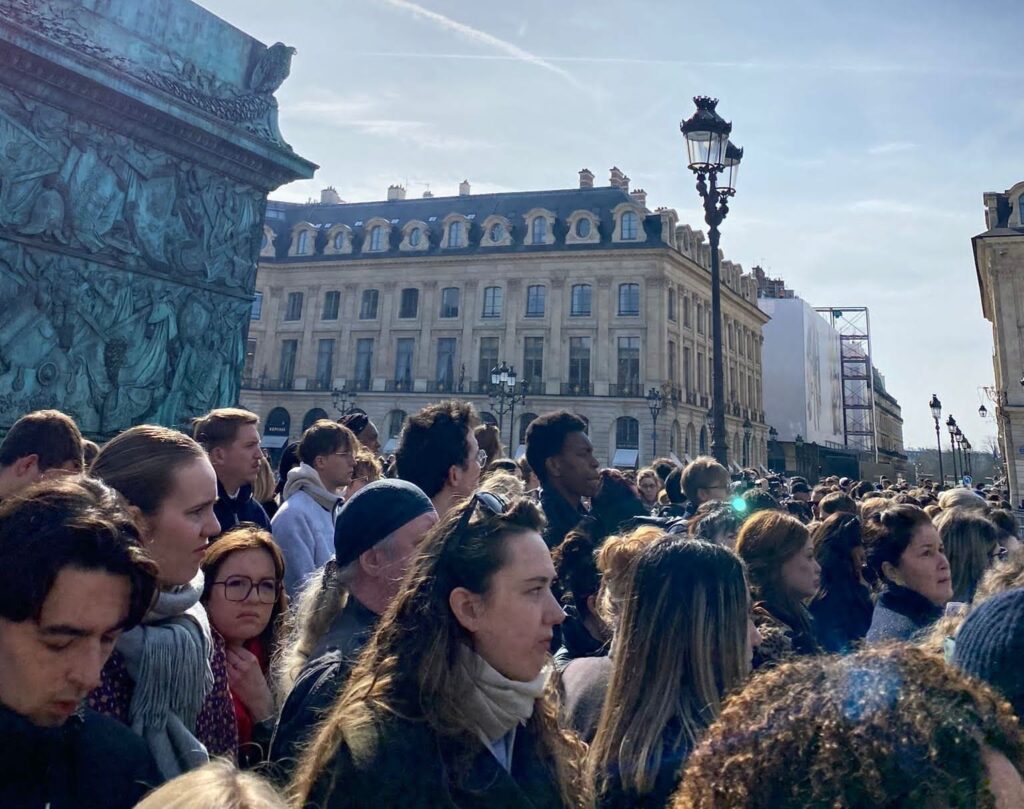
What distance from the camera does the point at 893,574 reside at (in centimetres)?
380

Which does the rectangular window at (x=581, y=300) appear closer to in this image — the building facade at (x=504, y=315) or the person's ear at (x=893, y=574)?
the building facade at (x=504, y=315)

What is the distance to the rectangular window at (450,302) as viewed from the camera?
44.8 meters

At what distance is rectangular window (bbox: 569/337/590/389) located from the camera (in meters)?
42.0

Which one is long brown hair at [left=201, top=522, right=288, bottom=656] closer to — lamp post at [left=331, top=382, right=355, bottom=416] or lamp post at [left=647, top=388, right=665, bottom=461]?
lamp post at [left=647, top=388, right=665, bottom=461]

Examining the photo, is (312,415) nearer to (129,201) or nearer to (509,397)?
(509,397)

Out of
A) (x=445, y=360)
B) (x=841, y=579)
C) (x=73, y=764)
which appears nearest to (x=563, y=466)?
(x=841, y=579)

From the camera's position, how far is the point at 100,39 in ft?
32.1

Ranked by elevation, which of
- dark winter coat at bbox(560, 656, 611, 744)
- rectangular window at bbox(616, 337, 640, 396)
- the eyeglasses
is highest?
rectangular window at bbox(616, 337, 640, 396)

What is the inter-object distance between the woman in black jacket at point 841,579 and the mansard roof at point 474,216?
38.1 meters

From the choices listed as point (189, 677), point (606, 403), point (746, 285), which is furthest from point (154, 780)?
point (746, 285)

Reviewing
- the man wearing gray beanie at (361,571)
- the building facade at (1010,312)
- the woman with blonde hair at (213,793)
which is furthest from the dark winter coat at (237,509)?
the building facade at (1010,312)

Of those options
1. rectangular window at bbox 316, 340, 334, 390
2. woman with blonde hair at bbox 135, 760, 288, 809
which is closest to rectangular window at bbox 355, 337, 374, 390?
rectangular window at bbox 316, 340, 334, 390

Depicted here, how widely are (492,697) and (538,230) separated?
144 ft

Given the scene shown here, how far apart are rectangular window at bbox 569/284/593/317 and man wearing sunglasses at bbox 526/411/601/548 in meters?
37.9
